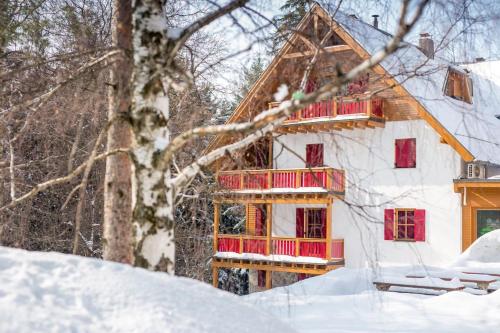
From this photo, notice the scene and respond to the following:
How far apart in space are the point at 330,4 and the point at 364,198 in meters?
16.2

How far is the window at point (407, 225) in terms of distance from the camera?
72.1ft

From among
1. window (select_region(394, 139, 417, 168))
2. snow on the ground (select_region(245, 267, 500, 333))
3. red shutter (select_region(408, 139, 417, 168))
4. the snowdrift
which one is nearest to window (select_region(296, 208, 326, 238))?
window (select_region(394, 139, 417, 168))

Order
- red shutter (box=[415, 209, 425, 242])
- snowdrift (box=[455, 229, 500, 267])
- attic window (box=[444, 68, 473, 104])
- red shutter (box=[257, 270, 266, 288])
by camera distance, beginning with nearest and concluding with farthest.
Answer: snowdrift (box=[455, 229, 500, 267])
red shutter (box=[415, 209, 425, 242])
attic window (box=[444, 68, 473, 104])
red shutter (box=[257, 270, 266, 288])

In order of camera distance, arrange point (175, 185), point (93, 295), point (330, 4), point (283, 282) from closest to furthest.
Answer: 1. point (93, 295)
2. point (175, 185)
3. point (330, 4)
4. point (283, 282)

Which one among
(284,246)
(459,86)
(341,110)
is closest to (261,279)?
(284,246)

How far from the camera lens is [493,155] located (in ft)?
71.1

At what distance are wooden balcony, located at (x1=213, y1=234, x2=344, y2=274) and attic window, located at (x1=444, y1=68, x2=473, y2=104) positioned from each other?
6856 millimetres

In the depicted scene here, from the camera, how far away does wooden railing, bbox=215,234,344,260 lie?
2205cm

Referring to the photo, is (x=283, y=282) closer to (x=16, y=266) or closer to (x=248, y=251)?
(x=248, y=251)

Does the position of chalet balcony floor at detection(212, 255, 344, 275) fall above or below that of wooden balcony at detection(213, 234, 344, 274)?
below

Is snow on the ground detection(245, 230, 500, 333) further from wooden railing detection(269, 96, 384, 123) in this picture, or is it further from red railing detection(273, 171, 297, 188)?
wooden railing detection(269, 96, 384, 123)

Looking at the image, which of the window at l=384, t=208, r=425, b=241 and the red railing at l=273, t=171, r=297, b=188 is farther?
the red railing at l=273, t=171, r=297, b=188

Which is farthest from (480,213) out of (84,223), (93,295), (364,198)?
(93,295)

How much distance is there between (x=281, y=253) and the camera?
22641mm
